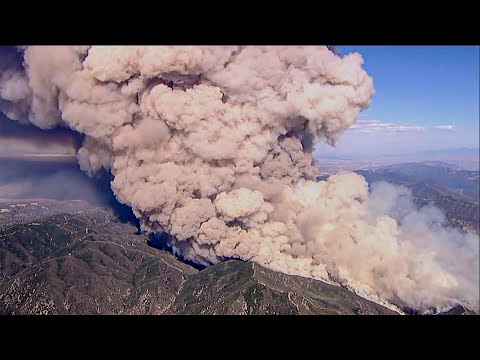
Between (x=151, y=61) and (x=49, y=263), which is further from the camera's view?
(x=49, y=263)

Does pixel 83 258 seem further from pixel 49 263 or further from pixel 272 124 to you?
pixel 272 124

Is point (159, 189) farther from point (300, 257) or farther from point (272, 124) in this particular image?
point (300, 257)

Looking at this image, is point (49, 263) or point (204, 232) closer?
point (204, 232)

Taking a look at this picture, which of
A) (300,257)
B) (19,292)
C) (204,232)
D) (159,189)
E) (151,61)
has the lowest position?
(19,292)
